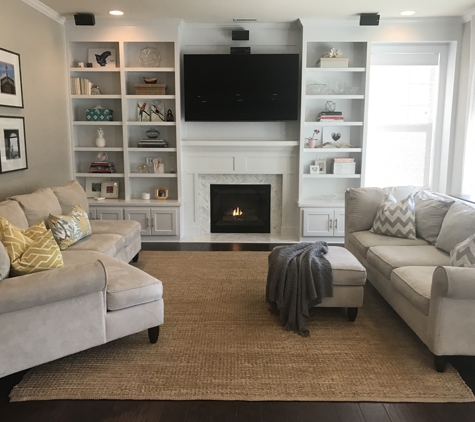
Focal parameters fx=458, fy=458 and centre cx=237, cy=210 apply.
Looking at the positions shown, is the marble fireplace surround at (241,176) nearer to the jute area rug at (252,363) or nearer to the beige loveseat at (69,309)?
the jute area rug at (252,363)

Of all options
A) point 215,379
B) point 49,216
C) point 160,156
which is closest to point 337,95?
point 160,156

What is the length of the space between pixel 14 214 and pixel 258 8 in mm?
3266

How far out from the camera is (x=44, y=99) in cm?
493

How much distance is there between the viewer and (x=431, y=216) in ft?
12.9

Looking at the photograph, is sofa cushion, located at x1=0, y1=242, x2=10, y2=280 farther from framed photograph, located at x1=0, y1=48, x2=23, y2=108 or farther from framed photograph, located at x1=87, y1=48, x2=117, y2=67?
framed photograph, located at x1=87, y1=48, x2=117, y2=67

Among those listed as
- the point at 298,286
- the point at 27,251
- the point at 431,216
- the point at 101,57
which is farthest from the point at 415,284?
the point at 101,57

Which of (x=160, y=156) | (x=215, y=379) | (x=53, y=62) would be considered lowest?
(x=215, y=379)

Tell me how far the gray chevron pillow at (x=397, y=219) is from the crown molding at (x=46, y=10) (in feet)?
13.1

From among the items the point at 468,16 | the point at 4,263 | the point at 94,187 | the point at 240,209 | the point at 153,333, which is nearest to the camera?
the point at 4,263

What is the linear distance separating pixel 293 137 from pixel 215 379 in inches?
155

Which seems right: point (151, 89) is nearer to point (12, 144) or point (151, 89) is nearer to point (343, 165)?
point (12, 144)

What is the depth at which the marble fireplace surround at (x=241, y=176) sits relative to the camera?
5848mm

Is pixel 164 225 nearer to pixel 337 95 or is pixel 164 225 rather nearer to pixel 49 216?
pixel 49 216

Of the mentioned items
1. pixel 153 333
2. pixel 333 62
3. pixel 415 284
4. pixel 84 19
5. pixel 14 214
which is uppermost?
pixel 84 19
